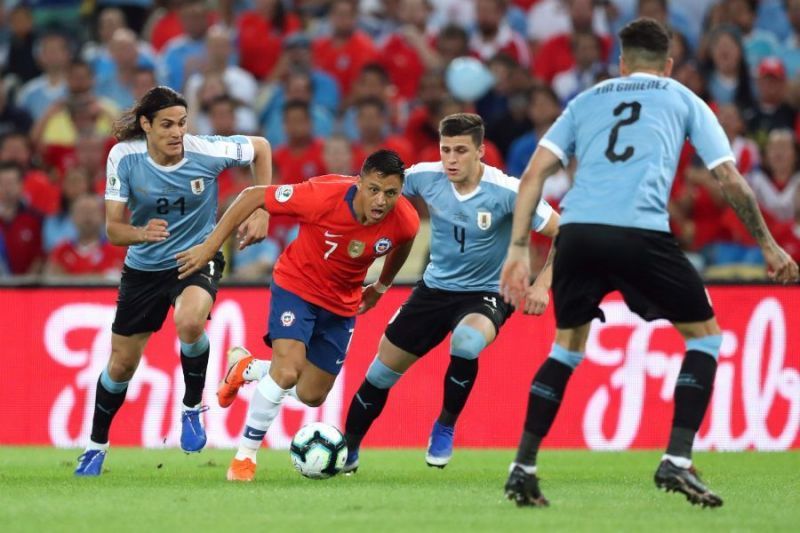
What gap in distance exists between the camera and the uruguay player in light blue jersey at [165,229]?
10.1 meters

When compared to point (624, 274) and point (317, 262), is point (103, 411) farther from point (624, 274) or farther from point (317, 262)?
point (624, 274)

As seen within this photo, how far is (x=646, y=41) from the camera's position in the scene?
7.76 metres

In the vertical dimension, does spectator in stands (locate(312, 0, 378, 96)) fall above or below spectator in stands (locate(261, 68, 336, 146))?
above

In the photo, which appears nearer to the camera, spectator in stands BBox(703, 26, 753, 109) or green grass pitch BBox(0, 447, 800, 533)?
green grass pitch BBox(0, 447, 800, 533)

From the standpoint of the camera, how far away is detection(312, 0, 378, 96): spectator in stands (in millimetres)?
18406

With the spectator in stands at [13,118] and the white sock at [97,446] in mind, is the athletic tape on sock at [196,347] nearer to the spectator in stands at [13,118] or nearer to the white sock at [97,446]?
the white sock at [97,446]

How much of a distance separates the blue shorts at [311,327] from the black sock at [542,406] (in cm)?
230

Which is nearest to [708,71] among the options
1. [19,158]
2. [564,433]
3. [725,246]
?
[725,246]

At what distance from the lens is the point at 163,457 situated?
12383mm

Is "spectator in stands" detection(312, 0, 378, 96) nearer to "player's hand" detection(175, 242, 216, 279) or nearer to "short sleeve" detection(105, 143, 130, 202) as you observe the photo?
"short sleeve" detection(105, 143, 130, 202)

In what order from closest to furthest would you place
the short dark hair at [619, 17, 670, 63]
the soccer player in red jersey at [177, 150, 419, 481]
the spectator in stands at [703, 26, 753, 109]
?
the short dark hair at [619, 17, 670, 63] < the soccer player in red jersey at [177, 150, 419, 481] < the spectator in stands at [703, 26, 753, 109]

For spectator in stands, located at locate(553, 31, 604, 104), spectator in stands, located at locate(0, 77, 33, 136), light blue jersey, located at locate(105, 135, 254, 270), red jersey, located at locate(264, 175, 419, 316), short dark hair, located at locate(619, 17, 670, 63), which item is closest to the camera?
short dark hair, located at locate(619, 17, 670, 63)

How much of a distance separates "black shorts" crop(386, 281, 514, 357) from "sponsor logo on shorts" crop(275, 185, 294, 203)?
1321 mm

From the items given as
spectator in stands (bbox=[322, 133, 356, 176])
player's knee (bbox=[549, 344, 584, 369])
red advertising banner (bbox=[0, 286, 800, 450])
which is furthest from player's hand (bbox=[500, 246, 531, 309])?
spectator in stands (bbox=[322, 133, 356, 176])
